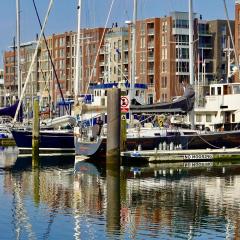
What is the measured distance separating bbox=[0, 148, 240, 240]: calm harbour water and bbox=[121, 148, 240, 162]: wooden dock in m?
0.59

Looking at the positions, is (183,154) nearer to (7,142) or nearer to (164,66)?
(7,142)

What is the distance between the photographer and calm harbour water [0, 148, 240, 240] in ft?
87.9

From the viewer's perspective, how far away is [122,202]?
33750 millimetres

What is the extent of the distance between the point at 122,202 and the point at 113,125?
12.2 meters

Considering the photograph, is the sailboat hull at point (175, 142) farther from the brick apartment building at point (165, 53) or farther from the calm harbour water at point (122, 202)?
the brick apartment building at point (165, 53)

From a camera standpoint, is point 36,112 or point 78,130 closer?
point 78,130

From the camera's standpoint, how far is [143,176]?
43.8 metres

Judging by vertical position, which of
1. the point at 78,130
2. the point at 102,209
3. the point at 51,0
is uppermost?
the point at 51,0

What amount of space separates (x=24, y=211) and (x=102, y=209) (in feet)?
10.6

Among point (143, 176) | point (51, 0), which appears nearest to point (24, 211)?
point (143, 176)

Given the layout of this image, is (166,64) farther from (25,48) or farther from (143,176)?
(143,176)

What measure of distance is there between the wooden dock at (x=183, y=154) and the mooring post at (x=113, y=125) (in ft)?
9.85

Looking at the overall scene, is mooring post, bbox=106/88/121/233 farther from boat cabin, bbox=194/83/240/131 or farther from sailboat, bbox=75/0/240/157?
boat cabin, bbox=194/83/240/131

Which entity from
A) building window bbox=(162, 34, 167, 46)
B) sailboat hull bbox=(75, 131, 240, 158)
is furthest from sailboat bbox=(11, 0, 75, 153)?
building window bbox=(162, 34, 167, 46)
